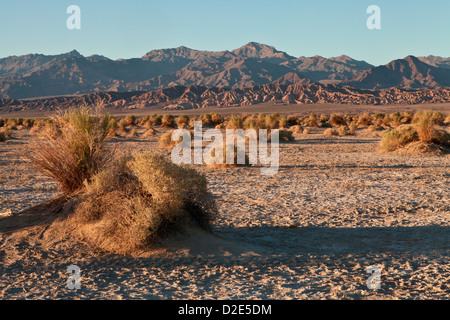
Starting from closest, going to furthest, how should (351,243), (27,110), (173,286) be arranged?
(173,286) < (351,243) < (27,110)

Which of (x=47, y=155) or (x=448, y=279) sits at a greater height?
(x=47, y=155)

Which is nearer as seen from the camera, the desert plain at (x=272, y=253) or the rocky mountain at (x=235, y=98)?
the desert plain at (x=272, y=253)

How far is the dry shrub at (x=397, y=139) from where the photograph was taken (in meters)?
20.8

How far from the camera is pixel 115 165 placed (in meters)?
7.59

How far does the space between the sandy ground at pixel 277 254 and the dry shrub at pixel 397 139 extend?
8794mm

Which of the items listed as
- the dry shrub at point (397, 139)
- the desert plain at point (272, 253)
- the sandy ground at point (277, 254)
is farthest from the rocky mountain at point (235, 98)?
the desert plain at point (272, 253)

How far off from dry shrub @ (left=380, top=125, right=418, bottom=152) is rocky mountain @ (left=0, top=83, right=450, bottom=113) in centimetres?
9929

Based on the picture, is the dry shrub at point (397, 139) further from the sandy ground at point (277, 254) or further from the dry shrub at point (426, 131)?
the sandy ground at point (277, 254)

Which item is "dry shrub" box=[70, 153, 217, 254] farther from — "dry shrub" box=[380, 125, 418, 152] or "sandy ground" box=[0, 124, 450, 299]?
"dry shrub" box=[380, 125, 418, 152]

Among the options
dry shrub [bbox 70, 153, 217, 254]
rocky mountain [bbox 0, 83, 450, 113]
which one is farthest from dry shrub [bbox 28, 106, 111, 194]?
rocky mountain [bbox 0, 83, 450, 113]

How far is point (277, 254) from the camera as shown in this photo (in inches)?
270

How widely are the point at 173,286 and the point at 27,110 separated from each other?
120988 mm

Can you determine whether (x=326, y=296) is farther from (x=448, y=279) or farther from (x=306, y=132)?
(x=306, y=132)
